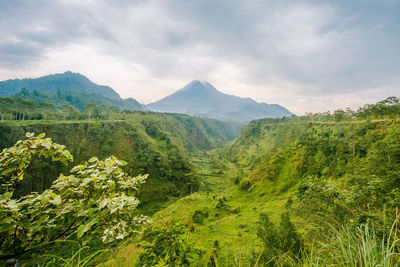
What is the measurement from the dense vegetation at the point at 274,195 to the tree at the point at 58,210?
0.38 m

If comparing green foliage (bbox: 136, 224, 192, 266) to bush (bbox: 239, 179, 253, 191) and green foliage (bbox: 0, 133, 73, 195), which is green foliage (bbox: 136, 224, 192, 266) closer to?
green foliage (bbox: 0, 133, 73, 195)

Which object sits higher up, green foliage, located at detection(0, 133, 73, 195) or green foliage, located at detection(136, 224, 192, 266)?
green foliage, located at detection(0, 133, 73, 195)

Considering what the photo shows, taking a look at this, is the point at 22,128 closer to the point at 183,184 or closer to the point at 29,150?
the point at 183,184

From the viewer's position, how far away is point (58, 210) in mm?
2012

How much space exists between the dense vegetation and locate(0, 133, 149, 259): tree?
1.26ft

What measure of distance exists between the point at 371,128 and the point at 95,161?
123 feet

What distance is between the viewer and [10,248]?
78.7 inches

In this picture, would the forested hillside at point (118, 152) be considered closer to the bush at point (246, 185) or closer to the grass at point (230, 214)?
the grass at point (230, 214)

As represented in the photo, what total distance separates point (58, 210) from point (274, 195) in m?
35.1

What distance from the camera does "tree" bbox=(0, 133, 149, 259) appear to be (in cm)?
183

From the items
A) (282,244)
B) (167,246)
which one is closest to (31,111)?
(167,246)

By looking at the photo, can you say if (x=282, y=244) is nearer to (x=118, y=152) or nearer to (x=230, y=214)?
(x=230, y=214)

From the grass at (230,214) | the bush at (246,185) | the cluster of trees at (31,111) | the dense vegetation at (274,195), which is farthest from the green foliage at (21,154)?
the cluster of trees at (31,111)

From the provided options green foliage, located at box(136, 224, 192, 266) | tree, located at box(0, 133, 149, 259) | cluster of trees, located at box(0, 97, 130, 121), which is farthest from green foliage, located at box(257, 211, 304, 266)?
cluster of trees, located at box(0, 97, 130, 121)
